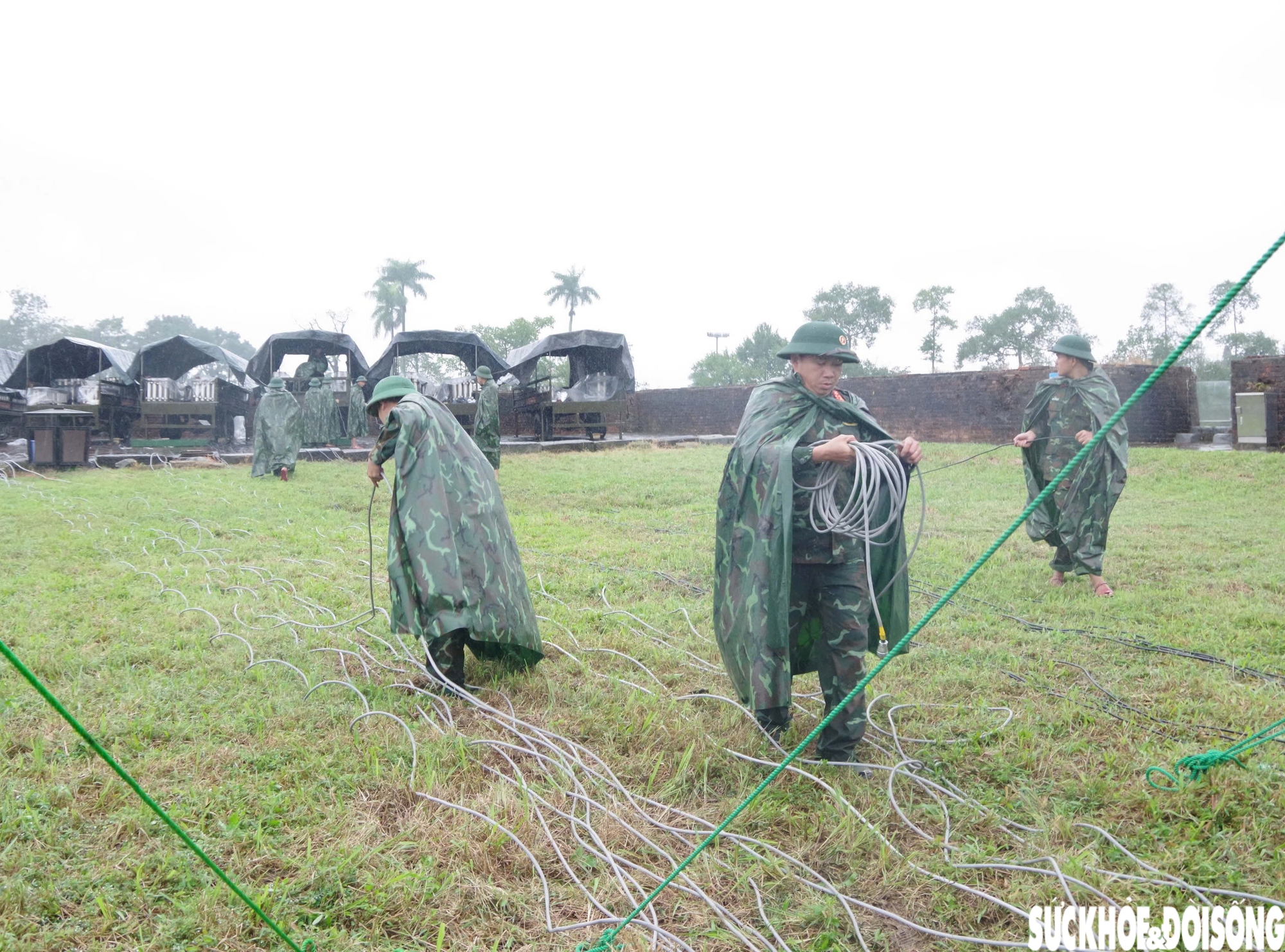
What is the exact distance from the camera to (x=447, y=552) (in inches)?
155

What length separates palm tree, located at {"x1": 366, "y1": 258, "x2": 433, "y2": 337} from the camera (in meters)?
47.0

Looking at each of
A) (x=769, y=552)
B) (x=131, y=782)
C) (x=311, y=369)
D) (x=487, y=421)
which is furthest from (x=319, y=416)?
(x=131, y=782)

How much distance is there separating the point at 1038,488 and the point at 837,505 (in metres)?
4.09

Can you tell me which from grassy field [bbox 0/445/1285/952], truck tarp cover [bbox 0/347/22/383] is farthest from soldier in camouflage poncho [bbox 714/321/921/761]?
truck tarp cover [bbox 0/347/22/383]

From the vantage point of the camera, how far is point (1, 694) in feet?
12.7

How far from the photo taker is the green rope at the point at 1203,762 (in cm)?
305

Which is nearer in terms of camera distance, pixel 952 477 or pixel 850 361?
pixel 850 361

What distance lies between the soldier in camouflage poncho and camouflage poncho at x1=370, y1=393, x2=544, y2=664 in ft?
3.53

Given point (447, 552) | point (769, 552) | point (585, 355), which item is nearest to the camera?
point (769, 552)

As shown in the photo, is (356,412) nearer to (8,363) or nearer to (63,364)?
(63,364)

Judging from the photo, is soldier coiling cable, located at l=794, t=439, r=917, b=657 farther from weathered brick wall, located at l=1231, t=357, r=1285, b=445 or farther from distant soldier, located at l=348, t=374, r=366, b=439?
distant soldier, located at l=348, t=374, r=366, b=439

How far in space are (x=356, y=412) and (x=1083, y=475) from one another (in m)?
16.4

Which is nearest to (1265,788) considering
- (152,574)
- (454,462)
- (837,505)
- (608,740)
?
(837,505)

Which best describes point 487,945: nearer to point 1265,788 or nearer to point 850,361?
point 850,361
